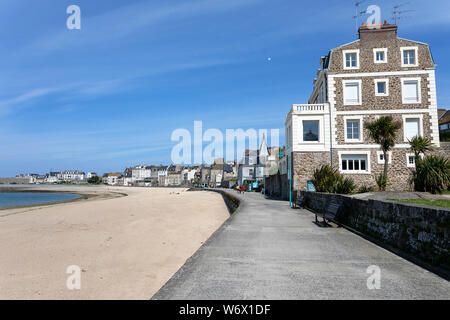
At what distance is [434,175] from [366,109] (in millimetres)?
8281

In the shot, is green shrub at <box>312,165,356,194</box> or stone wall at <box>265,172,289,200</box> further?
stone wall at <box>265,172,289,200</box>

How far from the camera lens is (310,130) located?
2495 centimetres

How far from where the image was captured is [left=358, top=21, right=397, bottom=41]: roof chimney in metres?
24.8

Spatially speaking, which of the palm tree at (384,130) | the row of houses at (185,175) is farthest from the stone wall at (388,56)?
the row of houses at (185,175)

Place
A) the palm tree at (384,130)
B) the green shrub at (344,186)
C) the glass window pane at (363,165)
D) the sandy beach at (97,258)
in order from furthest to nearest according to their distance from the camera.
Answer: the glass window pane at (363,165) → the palm tree at (384,130) → the green shrub at (344,186) → the sandy beach at (97,258)

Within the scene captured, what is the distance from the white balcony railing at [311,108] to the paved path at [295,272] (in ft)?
58.3

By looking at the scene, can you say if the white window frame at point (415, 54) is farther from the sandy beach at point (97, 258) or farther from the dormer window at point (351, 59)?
the sandy beach at point (97, 258)

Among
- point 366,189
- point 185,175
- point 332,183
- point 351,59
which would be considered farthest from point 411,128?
point 185,175

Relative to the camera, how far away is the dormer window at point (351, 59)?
81.8 ft

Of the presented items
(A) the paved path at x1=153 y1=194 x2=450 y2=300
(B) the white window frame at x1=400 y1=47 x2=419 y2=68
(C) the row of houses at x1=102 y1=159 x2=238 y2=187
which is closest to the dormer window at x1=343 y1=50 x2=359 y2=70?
(B) the white window frame at x1=400 y1=47 x2=419 y2=68

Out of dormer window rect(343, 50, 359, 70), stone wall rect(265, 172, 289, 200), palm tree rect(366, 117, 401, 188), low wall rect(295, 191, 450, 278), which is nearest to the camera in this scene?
low wall rect(295, 191, 450, 278)

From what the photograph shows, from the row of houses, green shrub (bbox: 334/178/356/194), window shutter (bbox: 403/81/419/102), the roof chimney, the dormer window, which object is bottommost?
the row of houses

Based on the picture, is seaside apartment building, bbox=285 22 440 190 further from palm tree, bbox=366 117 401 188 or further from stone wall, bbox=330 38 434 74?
palm tree, bbox=366 117 401 188
